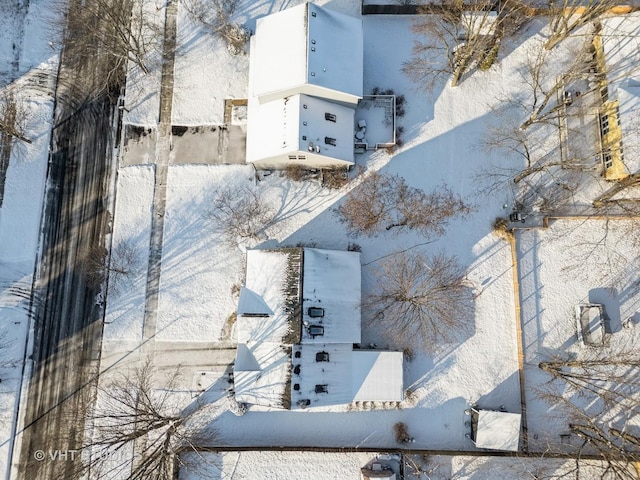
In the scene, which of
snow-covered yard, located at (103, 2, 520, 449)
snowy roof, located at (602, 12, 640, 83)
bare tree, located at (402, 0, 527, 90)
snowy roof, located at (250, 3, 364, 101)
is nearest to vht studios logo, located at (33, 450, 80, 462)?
snow-covered yard, located at (103, 2, 520, 449)

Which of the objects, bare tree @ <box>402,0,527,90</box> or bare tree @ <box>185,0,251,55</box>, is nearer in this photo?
bare tree @ <box>402,0,527,90</box>

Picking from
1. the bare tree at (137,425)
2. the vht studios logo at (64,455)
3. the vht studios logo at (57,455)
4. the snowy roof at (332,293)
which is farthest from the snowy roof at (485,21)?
the vht studios logo at (57,455)

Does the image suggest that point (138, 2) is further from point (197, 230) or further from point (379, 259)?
point (379, 259)

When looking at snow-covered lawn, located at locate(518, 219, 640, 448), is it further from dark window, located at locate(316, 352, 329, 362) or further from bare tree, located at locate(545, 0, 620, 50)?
dark window, located at locate(316, 352, 329, 362)

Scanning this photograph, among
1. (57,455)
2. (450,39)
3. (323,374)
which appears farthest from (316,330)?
(450,39)

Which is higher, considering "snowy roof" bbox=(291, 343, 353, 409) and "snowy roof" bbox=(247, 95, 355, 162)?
"snowy roof" bbox=(247, 95, 355, 162)
